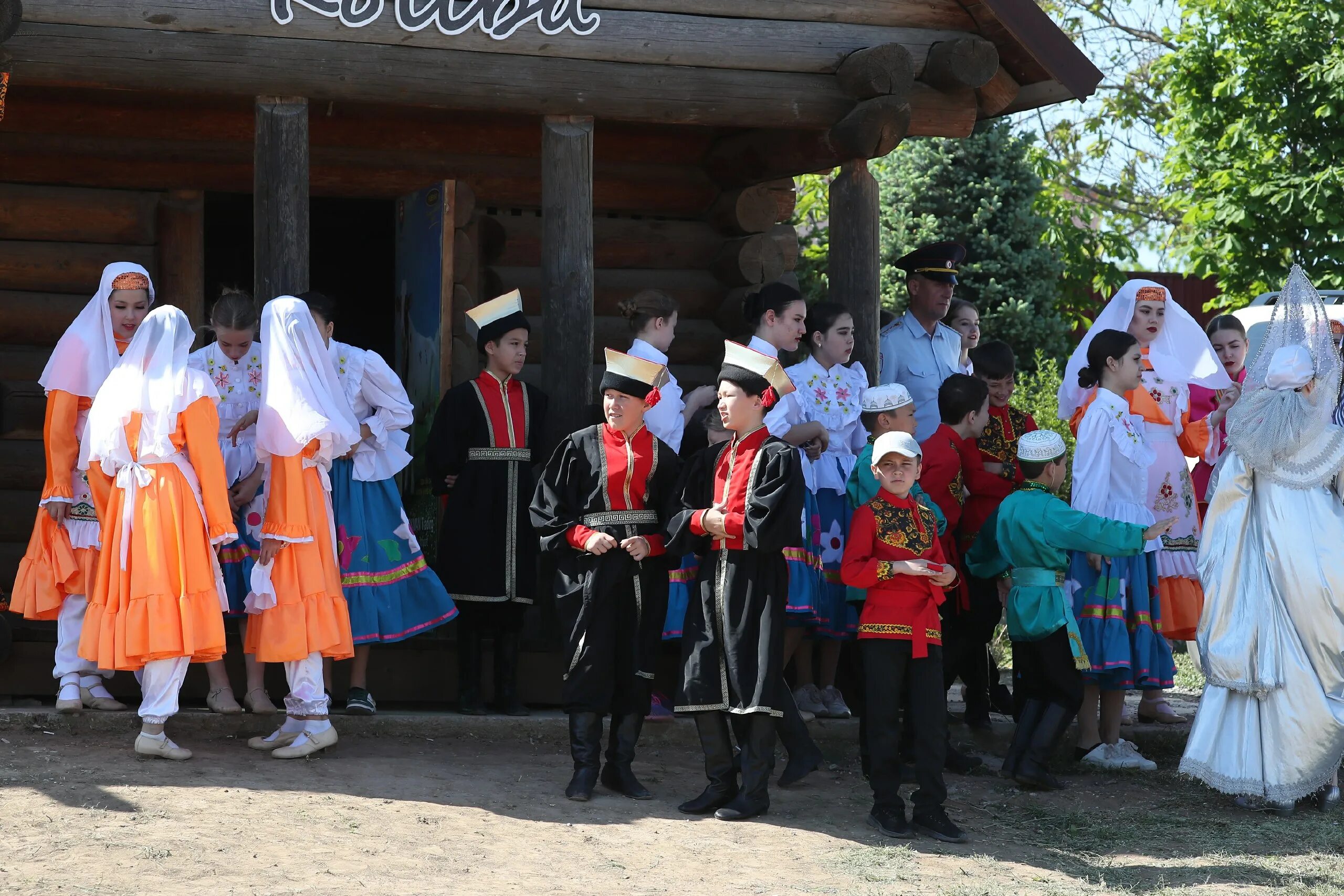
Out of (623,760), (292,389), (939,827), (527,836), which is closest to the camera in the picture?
(527,836)

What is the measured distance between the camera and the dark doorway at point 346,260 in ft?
34.8

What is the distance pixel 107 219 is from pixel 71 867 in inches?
185

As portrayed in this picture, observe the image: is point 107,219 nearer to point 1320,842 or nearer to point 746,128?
point 746,128

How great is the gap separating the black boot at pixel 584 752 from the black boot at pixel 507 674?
1214 mm

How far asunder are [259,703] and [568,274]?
2.43 metres

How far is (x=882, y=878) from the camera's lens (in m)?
5.20

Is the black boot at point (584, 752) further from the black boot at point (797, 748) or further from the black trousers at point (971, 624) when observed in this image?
the black trousers at point (971, 624)

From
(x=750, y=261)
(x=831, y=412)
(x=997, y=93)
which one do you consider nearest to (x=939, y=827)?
(x=831, y=412)

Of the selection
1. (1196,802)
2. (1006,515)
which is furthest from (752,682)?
(1196,802)

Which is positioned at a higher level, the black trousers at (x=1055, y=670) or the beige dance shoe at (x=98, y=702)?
the black trousers at (x=1055, y=670)

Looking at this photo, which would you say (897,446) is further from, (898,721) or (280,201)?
(280,201)

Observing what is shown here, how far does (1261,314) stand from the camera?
10.1m

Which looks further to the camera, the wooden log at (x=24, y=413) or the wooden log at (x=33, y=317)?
the wooden log at (x=33, y=317)

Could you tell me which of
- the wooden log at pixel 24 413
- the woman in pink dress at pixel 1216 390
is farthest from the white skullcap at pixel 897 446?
the wooden log at pixel 24 413
